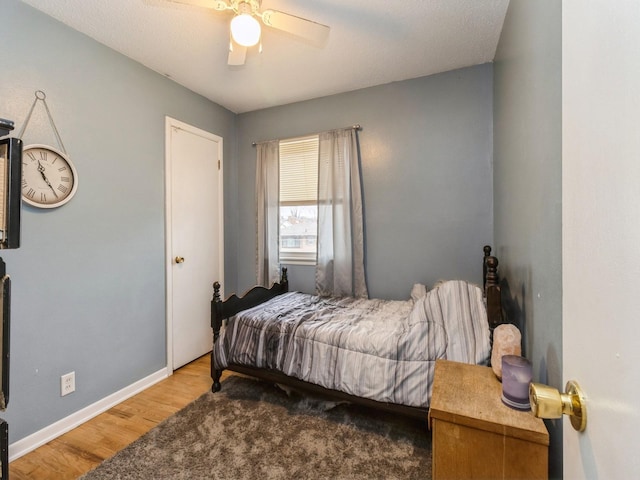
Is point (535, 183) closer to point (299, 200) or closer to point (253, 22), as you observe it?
point (253, 22)

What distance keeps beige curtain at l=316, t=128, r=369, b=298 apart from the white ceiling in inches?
23.2

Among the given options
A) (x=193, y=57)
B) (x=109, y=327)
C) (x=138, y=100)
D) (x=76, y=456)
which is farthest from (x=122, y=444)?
(x=193, y=57)

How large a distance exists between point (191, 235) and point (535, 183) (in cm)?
276

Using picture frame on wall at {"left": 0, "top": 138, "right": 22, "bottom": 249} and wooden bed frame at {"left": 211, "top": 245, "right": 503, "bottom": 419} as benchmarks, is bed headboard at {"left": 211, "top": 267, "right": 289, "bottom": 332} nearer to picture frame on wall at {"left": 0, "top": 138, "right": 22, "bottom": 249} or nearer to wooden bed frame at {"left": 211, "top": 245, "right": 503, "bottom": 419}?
wooden bed frame at {"left": 211, "top": 245, "right": 503, "bottom": 419}

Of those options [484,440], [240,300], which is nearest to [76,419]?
[240,300]

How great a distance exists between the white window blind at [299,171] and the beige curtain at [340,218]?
0.48 feet

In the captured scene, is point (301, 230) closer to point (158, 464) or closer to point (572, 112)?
point (158, 464)

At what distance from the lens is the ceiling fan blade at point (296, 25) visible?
1.62m

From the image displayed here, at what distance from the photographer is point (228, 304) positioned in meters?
2.45

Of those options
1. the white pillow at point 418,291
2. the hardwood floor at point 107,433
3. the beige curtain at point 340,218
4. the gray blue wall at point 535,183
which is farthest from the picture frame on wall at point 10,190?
the white pillow at point 418,291

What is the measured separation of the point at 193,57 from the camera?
7.88 ft

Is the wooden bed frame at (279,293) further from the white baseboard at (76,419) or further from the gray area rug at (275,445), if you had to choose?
the white baseboard at (76,419)

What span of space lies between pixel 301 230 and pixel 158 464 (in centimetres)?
225

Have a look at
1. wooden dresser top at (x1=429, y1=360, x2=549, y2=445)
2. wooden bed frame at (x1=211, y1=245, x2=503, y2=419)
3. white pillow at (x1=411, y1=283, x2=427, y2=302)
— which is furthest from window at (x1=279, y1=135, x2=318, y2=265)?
wooden dresser top at (x1=429, y1=360, x2=549, y2=445)
